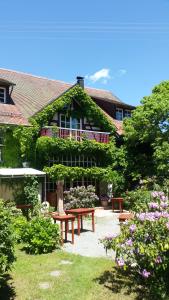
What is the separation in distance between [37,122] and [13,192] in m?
4.76

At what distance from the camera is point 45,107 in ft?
77.0

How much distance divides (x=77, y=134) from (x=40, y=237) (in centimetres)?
1433

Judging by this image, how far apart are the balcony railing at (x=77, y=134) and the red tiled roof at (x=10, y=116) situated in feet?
5.45

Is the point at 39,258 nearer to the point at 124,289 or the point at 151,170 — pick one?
the point at 124,289

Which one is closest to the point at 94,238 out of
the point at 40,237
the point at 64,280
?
the point at 40,237

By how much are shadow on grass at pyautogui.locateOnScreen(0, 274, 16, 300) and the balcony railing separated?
594 inches

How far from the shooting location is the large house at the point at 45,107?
23.0 m

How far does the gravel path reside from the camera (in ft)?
38.3

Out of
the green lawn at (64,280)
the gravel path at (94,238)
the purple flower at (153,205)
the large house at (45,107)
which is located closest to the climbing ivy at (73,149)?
the large house at (45,107)

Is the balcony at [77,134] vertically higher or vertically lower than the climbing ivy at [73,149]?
higher

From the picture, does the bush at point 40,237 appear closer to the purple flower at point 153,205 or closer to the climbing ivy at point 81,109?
the purple flower at point 153,205

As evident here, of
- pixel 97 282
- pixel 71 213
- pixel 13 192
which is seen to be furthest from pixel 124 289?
pixel 13 192

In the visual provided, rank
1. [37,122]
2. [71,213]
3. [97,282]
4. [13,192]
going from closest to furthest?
[97,282]
[71,213]
[13,192]
[37,122]

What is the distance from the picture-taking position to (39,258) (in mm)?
10719
